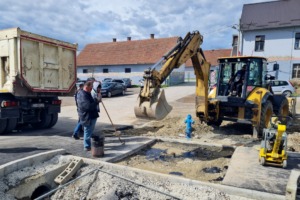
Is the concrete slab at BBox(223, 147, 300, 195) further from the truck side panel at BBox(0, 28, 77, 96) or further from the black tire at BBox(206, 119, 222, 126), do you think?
the truck side panel at BBox(0, 28, 77, 96)

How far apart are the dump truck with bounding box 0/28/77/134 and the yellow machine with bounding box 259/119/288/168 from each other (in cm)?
675

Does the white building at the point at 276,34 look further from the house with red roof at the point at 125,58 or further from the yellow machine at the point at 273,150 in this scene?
the yellow machine at the point at 273,150

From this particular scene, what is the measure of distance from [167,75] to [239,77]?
288 centimetres

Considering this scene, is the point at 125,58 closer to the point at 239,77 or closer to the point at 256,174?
the point at 239,77

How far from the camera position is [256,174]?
16.6ft

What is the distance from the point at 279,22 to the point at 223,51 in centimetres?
2756

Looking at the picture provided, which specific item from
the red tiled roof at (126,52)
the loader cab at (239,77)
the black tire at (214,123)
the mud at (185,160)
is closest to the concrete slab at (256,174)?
the mud at (185,160)

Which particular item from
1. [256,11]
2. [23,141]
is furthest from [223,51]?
[23,141]

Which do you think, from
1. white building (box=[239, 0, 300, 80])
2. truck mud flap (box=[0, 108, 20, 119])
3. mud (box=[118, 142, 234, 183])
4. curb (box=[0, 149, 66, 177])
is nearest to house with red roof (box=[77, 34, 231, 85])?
white building (box=[239, 0, 300, 80])

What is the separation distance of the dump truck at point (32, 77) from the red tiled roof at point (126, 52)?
27.1 meters

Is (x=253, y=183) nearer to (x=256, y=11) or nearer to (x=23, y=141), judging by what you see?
(x=23, y=141)

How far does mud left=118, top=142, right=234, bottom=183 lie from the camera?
559cm

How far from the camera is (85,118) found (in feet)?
20.9

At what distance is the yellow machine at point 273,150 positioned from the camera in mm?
5371
